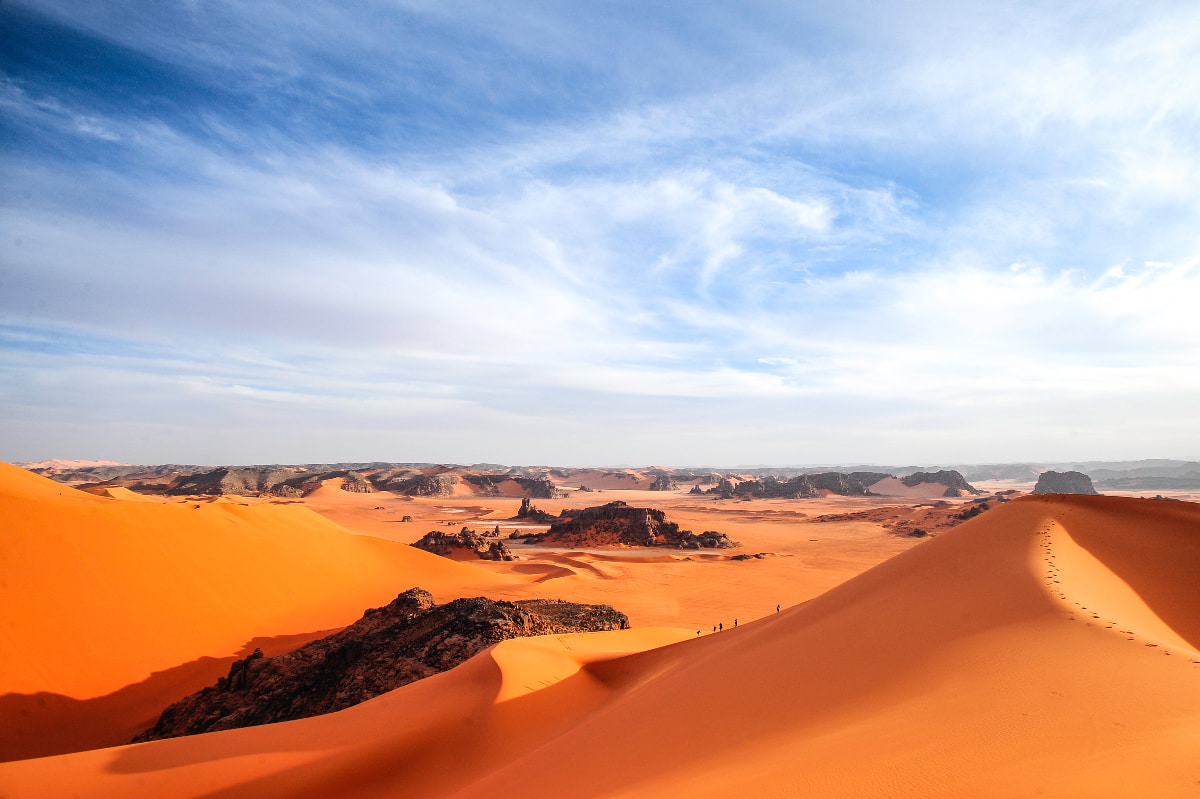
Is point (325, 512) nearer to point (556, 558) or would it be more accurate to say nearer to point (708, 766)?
point (556, 558)

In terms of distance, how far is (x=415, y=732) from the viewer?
6.04m

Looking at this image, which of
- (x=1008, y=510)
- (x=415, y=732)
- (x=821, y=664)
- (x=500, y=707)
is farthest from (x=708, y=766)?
(x=1008, y=510)

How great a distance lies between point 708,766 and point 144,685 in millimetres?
11608

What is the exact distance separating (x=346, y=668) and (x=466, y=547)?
19.3m

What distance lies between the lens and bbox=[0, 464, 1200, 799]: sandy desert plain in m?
3.35

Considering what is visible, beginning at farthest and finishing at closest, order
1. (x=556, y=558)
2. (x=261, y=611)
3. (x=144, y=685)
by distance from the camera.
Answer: (x=556, y=558), (x=261, y=611), (x=144, y=685)

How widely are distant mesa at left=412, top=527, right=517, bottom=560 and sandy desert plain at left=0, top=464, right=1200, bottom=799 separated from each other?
40.2 ft

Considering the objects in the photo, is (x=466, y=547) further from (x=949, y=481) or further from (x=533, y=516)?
(x=949, y=481)

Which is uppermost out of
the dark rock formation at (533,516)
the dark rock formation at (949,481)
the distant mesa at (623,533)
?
the dark rock formation at (949,481)

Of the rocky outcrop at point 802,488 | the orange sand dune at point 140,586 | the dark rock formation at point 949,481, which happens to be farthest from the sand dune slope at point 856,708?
the dark rock formation at point 949,481

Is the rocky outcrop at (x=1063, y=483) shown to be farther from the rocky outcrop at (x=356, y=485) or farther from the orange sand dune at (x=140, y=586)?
the rocky outcrop at (x=356, y=485)

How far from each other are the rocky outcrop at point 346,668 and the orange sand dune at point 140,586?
2966 mm

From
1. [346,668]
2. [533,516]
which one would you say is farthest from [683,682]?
[533,516]

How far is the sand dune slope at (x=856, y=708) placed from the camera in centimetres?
316
